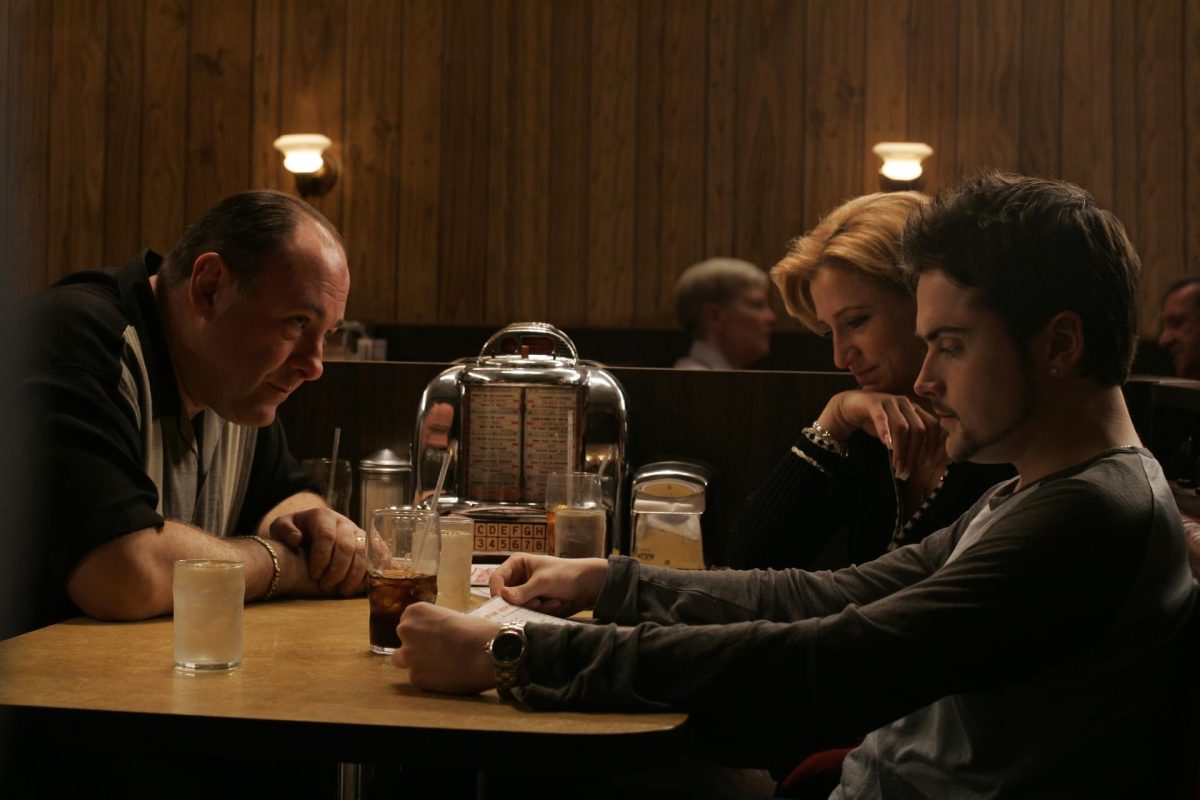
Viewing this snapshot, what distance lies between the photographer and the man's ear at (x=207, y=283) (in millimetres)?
1918

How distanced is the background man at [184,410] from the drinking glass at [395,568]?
349 millimetres

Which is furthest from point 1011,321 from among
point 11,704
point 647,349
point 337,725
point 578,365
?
point 647,349

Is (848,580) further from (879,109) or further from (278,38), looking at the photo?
(278,38)

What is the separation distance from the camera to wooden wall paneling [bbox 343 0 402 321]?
5.93 meters

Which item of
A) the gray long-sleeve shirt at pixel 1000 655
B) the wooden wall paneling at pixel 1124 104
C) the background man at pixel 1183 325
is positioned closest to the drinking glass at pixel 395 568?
the gray long-sleeve shirt at pixel 1000 655

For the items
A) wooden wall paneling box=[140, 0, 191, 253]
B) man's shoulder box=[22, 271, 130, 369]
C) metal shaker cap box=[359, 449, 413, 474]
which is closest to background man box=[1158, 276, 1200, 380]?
metal shaker cap box=[359, 449, 413, 474]

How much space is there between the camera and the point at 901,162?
5520 mm

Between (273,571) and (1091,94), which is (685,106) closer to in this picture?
(1091,94)

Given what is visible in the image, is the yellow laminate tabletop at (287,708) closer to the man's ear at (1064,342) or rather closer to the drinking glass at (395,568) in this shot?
the drinking glass at (395,568)

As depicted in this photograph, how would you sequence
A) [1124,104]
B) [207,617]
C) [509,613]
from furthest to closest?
[1124,104]
[509,613]
[207,617]

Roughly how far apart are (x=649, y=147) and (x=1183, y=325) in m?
2.50

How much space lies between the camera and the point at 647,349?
5.85m

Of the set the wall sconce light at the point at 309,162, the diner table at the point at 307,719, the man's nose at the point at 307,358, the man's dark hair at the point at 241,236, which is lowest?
the diner table at the point at 307,719

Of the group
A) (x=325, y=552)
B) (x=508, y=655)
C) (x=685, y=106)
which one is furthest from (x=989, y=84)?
(x=508, y=655)
